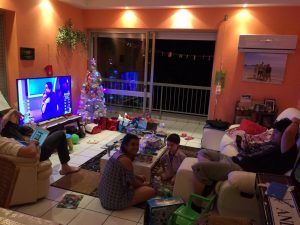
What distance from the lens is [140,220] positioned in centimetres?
235

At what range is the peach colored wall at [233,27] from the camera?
4508 mm

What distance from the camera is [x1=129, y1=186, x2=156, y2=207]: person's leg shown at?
8.22 ft

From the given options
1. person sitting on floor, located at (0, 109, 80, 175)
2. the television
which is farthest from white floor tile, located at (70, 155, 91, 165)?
the television

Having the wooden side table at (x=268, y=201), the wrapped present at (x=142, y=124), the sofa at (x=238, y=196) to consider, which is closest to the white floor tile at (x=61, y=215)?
the sofa at (x=238, y=196)

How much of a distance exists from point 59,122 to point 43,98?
19.0 inches

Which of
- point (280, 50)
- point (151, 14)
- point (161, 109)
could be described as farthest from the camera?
point (161, 109)

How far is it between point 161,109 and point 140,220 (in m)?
4.36

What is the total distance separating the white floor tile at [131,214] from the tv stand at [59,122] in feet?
6.89

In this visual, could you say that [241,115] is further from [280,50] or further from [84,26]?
[84,26]

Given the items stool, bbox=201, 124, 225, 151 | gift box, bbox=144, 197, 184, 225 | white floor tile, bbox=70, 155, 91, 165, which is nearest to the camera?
gift box, bbox=144, 197, 184, 225

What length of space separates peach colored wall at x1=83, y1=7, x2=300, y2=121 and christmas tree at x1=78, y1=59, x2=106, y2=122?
1.33 m

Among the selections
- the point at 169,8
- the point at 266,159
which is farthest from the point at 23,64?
the point at 266,159

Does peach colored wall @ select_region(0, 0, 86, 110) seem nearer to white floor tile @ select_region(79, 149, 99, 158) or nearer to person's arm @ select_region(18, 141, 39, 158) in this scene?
white floor tile @ select_region(79, 149, 99, 158)

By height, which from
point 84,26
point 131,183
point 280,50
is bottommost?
point 131,183
